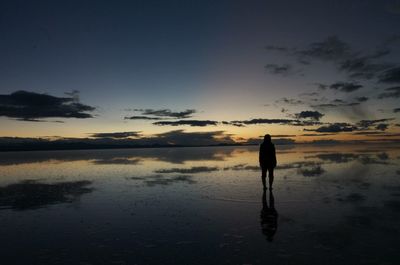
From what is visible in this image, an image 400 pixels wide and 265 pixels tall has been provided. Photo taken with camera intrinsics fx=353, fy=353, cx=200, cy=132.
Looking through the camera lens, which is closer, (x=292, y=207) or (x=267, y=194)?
(x=292, y=207)

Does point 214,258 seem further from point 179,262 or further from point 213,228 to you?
point 213,228

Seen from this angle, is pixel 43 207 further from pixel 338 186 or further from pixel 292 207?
pixel 338 186

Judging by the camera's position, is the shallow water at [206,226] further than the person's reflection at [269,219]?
No

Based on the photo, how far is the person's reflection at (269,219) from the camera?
1153 cm

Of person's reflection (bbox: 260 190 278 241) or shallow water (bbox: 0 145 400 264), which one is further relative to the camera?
person's reflection (bbox: 260 190 278 241)

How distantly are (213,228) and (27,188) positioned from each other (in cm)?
1837

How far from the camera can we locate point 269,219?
1335 centimetres

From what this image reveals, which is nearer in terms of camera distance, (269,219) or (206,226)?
(206,226)

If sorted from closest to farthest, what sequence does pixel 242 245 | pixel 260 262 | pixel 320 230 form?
pixel 260 262
pixel 242 245
pixel 320 230

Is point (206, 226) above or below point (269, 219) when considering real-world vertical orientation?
below

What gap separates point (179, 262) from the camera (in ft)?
29.3

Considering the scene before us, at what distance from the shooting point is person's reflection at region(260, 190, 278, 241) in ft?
37.8

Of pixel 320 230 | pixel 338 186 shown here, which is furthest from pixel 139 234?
pixel 338 186

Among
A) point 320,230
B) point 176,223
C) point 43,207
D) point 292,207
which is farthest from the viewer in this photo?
point 43,207
